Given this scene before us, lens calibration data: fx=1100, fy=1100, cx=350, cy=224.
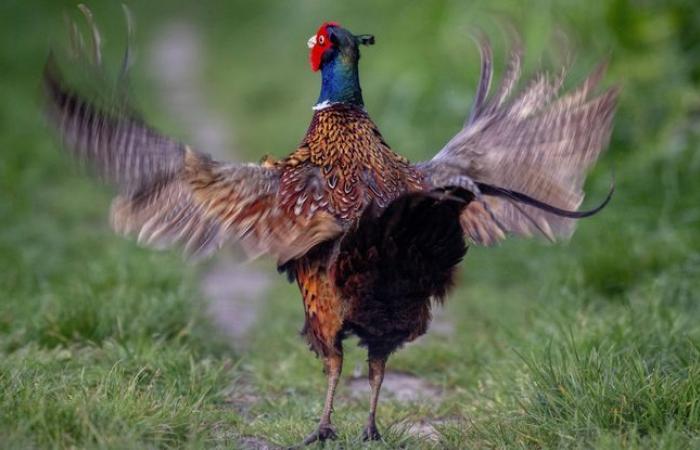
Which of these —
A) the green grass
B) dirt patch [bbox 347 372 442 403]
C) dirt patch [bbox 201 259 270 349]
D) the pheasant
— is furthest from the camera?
dirt patch [bbox 201 259 270 349]

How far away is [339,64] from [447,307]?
2.46 metres

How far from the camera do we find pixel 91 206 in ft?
27.1

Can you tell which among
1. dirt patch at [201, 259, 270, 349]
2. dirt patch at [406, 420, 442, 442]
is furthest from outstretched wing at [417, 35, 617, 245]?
dirt patch at [201, 259, 270, 349]

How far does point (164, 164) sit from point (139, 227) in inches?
9.7

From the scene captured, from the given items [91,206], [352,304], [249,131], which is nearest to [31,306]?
[352,304]

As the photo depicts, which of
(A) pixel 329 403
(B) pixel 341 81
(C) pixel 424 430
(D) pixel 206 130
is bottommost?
(C) pixel 424 430

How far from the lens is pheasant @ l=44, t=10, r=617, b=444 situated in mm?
3732

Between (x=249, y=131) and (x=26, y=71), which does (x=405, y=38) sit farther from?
(x=26, y=71)

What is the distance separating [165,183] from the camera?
4027mm

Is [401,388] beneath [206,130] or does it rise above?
beneath

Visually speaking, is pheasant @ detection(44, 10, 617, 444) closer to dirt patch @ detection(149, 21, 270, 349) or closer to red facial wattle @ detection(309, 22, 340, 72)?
red facial wattle @ detection(309, 22, 340, 72)

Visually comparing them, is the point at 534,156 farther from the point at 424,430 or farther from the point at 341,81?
the point at 424,430

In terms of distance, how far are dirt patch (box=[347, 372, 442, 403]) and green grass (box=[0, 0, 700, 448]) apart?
0.07 m

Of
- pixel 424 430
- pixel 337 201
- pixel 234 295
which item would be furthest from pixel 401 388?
pixel 234 295
